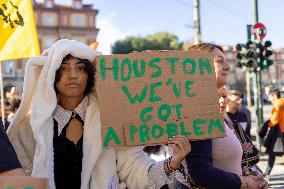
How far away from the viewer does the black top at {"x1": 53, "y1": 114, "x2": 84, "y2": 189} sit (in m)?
2.22

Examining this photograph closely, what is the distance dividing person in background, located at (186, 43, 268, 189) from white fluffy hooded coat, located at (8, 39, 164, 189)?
0.26 m

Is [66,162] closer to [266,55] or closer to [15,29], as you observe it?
[15,29]

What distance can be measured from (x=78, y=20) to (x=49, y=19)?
3616 mm

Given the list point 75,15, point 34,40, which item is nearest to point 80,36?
point 75,15

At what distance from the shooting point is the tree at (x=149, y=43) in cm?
5819

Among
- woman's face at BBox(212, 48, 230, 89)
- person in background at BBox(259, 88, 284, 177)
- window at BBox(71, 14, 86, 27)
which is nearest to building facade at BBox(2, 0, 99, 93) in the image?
window at BBox(71, 14, 86, 27)

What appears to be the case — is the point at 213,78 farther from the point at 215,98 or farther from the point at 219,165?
the point at 219,165

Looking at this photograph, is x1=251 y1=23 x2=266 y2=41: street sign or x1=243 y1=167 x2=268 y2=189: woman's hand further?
x1=251 y1=23 x2=266 y2=41: street sign

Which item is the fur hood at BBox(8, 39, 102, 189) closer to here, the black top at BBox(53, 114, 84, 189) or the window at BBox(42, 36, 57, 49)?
the black top at BBox(53, 114, 84, 189)

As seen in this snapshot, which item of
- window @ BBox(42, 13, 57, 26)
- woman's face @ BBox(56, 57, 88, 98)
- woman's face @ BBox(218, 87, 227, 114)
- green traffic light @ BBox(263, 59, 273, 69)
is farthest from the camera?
window @ BBox(42, 13, 57, 26)

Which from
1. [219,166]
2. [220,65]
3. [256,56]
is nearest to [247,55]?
[256,56]

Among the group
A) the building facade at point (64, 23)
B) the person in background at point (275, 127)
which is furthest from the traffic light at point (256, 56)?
the building facade at point (64, 23)

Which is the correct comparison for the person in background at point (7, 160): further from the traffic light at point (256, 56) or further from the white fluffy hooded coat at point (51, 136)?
the traffic light at point (256, 56)

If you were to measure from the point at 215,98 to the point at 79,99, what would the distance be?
0.71 m
